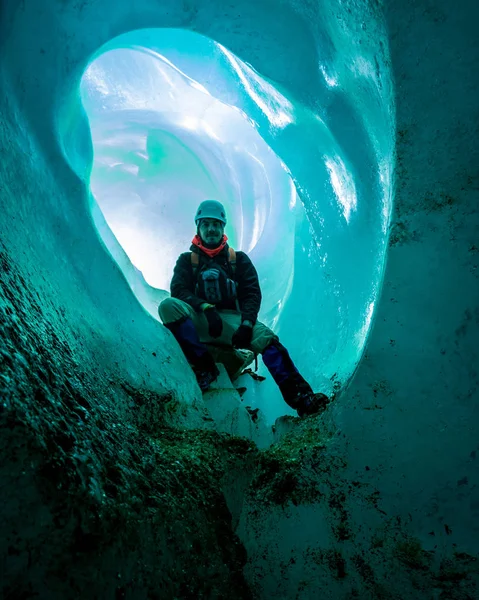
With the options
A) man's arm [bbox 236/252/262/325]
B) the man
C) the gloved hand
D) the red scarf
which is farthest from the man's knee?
the red scarf

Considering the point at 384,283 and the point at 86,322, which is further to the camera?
the point at 86,322

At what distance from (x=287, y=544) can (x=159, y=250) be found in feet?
23.2

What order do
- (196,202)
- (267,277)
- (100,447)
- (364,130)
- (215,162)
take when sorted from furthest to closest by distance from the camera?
(196,202) < (215,162) < (267,277) < (364,130) < (100,447)

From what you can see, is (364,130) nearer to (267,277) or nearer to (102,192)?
(267,277)

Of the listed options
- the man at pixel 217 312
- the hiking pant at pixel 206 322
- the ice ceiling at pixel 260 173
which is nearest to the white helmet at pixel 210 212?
the man at pixel 217 312

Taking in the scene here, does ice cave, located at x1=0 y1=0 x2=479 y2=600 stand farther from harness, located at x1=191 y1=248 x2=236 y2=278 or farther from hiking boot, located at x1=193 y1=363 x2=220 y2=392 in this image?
harness, located at x1=191 y1=248 x2=236 y2=278

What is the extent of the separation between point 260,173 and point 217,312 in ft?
12.6

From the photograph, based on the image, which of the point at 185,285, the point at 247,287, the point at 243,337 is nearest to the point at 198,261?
the point at 185,285

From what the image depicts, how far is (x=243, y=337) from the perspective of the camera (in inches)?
105

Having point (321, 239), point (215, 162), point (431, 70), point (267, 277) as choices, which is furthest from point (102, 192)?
point (431, 70)

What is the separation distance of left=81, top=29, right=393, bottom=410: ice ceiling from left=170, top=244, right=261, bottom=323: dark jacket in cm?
63

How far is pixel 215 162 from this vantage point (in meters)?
6.86

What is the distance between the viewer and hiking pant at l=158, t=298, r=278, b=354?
2598 mm

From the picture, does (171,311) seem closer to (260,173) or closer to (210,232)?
(210,232)
